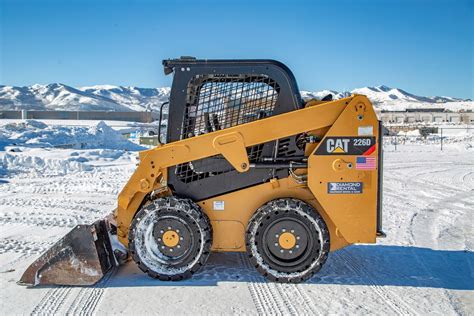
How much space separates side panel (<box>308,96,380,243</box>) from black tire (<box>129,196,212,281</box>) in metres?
1.32

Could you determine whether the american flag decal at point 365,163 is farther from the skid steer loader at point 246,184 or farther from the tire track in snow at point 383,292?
the tire track in snow at point 383,292

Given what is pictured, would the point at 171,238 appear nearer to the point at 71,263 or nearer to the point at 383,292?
the point at 71,263

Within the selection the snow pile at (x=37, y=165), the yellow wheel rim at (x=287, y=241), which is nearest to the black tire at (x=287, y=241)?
the yellow wheel rim at (x=287, y=241)

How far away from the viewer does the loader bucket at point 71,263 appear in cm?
491

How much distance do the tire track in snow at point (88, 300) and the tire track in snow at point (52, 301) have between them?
0.13 m

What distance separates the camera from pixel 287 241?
16.4 ft

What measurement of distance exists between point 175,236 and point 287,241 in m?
1.22

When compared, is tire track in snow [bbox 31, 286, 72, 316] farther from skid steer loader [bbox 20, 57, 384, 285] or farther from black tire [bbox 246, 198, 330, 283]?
black tire [bbox 246, 198, 330, 283]

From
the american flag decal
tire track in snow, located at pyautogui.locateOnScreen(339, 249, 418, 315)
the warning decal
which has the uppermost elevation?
the american flag decal

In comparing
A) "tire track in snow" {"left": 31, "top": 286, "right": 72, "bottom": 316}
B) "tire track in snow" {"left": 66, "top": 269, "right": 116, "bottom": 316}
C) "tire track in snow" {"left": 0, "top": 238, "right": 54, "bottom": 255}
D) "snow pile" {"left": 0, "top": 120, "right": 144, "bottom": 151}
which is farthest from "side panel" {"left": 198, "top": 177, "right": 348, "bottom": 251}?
"snow pile" {"left": 0, "top": 120, "right": 144, "bottom": 151}

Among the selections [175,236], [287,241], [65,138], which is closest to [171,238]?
[175,236]

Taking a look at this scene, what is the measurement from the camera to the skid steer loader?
4.98 metres

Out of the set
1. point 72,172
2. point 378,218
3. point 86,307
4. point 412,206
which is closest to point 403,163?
point 412,206

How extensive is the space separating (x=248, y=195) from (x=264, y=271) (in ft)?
2.76
